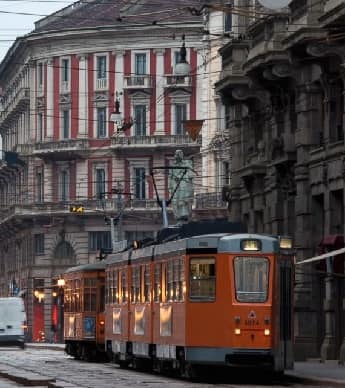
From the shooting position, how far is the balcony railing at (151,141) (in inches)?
4109

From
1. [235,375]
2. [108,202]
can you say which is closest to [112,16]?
[108,202]

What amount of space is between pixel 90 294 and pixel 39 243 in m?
58.6

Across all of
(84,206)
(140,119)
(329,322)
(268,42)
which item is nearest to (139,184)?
(84,206)

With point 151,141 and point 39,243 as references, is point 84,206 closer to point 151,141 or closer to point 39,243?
point 39,243

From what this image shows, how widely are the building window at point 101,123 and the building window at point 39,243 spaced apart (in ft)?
24.4

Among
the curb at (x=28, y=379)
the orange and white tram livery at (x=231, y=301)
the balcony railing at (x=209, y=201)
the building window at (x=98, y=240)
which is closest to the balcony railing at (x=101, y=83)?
the building window at (x=98, y=240)

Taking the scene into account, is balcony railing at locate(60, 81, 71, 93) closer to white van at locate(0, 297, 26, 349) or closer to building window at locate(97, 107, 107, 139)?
building window at locate(97, 107, 107, 139)

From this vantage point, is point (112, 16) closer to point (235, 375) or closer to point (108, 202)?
point (108, 202)

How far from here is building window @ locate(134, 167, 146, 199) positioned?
4173 inches

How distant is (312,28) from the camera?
143 feet

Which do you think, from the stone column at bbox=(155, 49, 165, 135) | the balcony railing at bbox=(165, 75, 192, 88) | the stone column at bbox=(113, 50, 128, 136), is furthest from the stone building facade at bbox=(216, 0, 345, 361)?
the stone column at bbox=(113, 50, 128, 136)

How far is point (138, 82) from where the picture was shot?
347 ft

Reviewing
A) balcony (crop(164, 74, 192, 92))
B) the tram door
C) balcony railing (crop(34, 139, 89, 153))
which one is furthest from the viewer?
balcony railing (crop(34, 139, 89, 153))

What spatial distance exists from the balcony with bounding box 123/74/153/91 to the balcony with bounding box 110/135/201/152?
300cm
